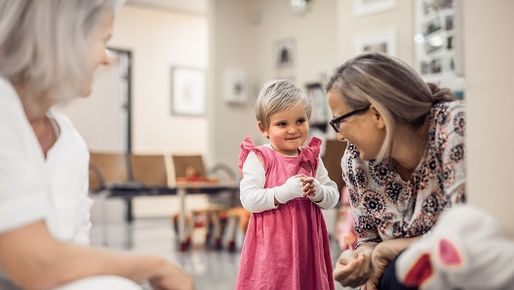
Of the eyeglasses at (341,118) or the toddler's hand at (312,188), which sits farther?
the toddler's hand at (312,188)

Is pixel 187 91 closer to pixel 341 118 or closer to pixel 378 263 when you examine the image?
pixel 341 118

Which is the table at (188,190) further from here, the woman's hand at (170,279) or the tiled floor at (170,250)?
the woman's hand at (170,279)

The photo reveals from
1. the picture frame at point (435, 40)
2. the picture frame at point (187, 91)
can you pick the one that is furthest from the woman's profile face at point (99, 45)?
the picture frame at point (187, 91)

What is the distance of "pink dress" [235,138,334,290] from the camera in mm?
1916

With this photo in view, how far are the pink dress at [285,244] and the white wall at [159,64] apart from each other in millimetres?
7809

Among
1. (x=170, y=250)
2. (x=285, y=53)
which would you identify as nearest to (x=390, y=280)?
(x=170, y=250)

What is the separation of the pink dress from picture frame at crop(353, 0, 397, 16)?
3640 millimetres

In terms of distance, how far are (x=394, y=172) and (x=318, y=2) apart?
569 cm

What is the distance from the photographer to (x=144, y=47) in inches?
383

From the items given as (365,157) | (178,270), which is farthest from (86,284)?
(365,157)

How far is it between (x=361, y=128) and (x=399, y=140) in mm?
108

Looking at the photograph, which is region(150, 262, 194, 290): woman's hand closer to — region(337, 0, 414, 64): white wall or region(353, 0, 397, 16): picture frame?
region(337, 0, 414, 64): white wall

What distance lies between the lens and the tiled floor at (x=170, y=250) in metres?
3.91

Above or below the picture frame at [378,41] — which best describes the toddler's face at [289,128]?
below
